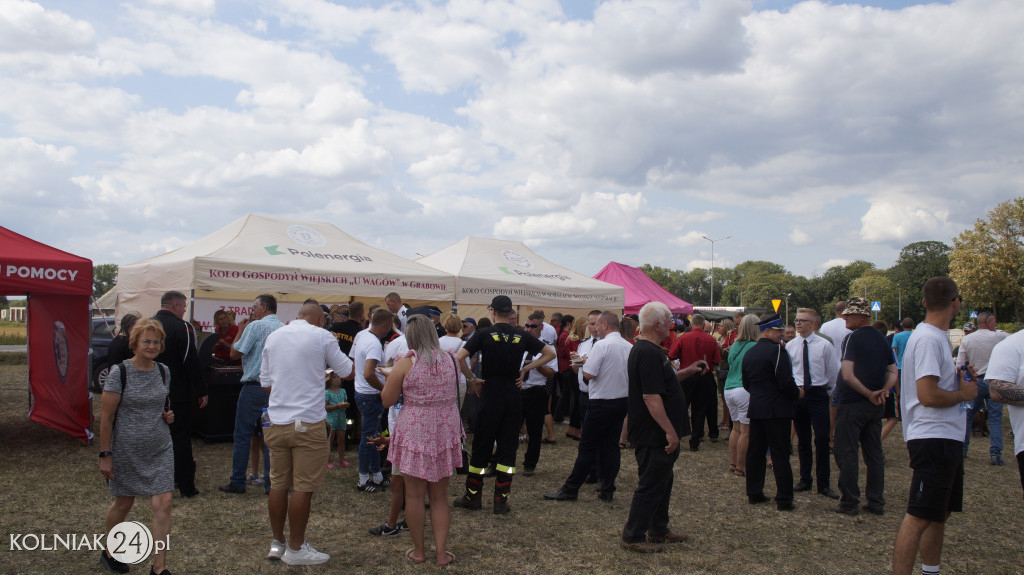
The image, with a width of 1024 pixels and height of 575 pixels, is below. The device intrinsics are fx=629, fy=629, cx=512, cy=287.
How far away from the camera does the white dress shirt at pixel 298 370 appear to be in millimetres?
3775

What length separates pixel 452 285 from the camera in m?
11.4

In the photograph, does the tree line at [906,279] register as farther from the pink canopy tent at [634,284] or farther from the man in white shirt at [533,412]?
the man in white shirt at [533,412]

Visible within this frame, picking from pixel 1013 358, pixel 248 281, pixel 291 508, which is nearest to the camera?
pixel 1013 358

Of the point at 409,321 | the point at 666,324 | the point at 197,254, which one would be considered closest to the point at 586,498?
the point at 666,324

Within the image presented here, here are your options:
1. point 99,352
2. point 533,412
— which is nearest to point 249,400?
point 533,412

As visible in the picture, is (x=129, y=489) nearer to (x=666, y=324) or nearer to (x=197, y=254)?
(x=666, y=324)

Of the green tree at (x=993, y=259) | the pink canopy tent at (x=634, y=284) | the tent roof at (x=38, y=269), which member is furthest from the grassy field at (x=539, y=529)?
the green tree at (x=993, y=259)

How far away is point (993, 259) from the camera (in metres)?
38.0

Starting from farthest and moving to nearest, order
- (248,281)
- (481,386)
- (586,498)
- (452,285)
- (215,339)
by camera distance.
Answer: (452,285) < (248,281) < (215,339) < (586,498) < (481,386)

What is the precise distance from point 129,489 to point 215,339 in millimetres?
4108

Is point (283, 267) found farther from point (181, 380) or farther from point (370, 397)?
point (370, 397)

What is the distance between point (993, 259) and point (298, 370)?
45.7 m

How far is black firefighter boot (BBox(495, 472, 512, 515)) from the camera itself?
499 cm

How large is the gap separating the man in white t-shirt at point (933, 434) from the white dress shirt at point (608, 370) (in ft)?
7.76
